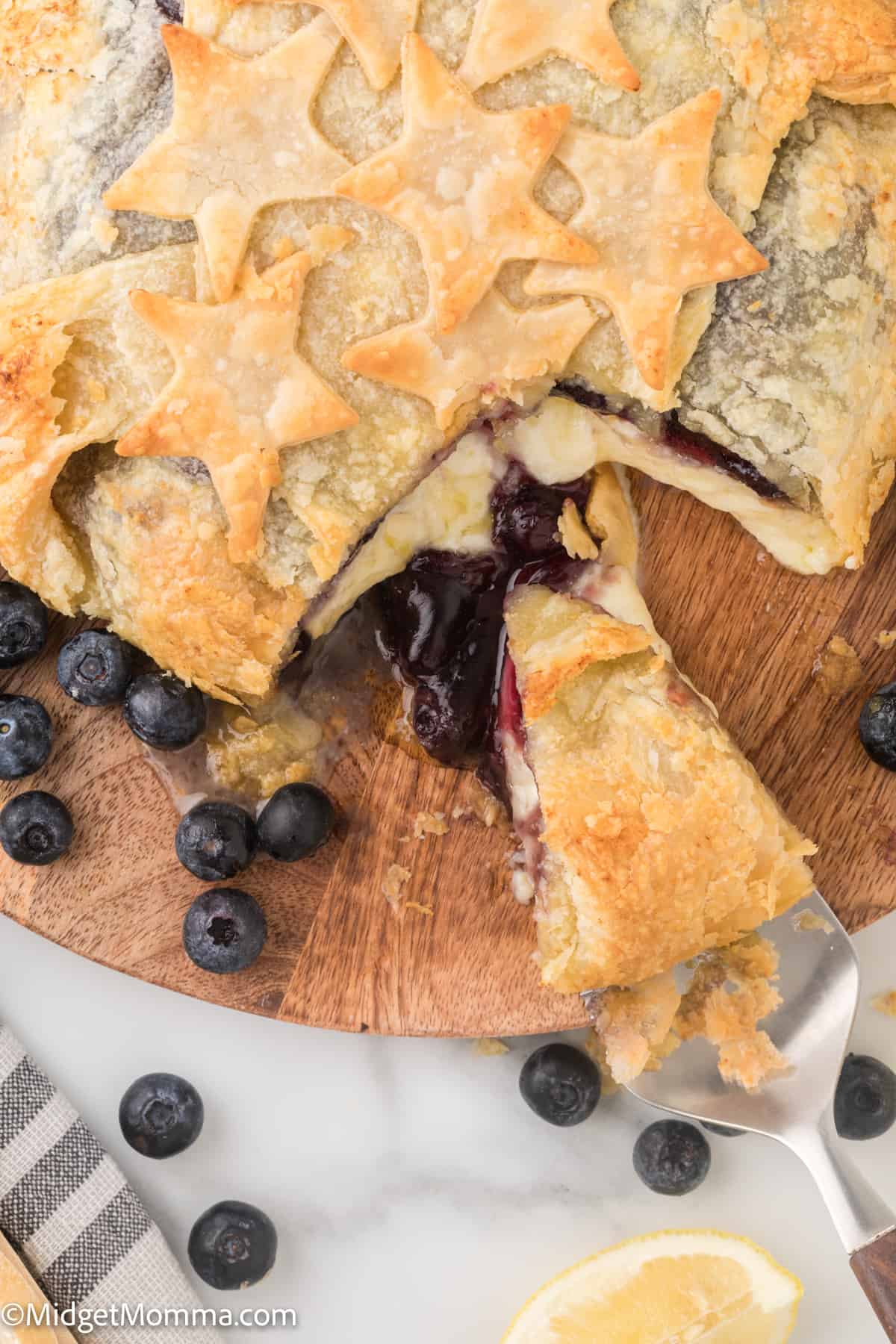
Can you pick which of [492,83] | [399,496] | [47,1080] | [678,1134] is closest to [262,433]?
[399,496]

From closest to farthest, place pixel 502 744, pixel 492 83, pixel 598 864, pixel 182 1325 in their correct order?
pixel 492 83 → pixel 598 864 → pixel 502 744 → pixel 182 1325

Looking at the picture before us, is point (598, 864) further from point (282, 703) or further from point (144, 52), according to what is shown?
point (144, 52)

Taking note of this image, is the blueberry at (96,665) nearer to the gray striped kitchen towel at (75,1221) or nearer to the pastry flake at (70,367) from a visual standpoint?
the pastry flake at (70,367)

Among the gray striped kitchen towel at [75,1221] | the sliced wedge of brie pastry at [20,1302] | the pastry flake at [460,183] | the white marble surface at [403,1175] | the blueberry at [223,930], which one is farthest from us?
the white marble surface at [403,1175]

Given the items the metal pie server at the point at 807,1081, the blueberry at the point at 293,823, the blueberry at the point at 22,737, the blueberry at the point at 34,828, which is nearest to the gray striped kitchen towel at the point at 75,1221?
the blueberry at the point at 34,828

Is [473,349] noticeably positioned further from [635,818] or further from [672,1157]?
[672,1157]

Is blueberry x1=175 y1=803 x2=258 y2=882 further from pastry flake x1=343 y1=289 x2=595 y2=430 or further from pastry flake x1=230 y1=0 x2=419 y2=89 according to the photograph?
pastry flake x1=230 y1=0 x2=419 y2=89

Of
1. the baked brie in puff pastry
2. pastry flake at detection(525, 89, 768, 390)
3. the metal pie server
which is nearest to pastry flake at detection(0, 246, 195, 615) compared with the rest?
the baked brie in puff pastry
